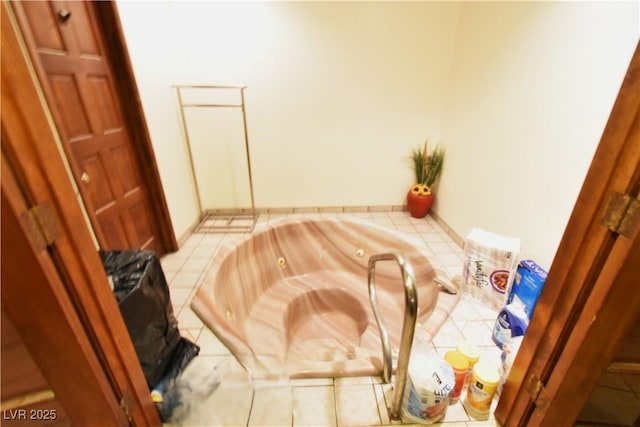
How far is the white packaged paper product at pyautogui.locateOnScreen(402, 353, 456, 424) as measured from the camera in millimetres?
951

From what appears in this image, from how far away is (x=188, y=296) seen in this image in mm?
1745

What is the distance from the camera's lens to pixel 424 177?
2898 millimetres

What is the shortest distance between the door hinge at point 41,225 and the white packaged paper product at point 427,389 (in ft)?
3.56

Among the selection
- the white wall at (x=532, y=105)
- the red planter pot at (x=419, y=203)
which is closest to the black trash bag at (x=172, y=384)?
the white wall at (x=532, y=105)

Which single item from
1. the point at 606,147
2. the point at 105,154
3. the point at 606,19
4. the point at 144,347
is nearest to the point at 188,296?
the point at 144,347

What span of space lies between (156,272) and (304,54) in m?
2.27

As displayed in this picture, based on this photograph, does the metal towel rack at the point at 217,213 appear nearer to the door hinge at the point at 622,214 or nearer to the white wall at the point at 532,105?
the white wall at the point at 532,105

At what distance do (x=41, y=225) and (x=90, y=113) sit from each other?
1.36 metres

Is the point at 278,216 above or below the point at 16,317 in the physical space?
below

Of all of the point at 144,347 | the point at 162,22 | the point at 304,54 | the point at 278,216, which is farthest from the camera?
the point at 278,216

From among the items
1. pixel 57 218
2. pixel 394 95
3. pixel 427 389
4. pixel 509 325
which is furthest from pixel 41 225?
pixel 394 95

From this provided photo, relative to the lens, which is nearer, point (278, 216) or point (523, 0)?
point (523, 0)

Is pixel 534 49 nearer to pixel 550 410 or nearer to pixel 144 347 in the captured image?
pixel 550 410

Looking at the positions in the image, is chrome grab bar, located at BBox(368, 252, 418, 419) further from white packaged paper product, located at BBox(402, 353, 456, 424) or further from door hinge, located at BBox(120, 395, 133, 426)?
door hinge, located at BBox(120, 395, 133, 426)
